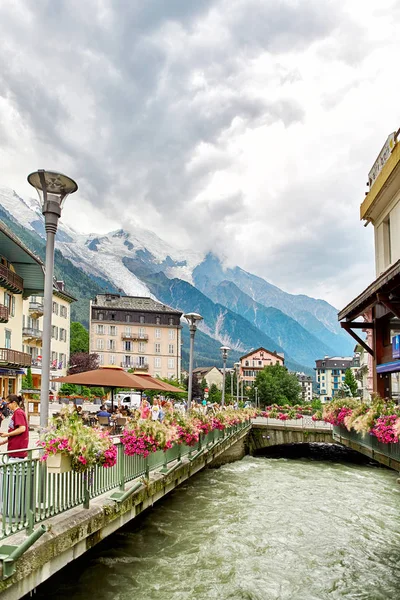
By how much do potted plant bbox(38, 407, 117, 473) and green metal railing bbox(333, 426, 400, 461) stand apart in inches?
241

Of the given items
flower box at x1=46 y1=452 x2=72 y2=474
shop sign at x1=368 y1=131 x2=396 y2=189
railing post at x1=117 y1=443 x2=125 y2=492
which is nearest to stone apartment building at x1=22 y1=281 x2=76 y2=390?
shop sign at x1=368 y1=131 x2=396 y2=189

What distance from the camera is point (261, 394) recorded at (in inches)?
4001

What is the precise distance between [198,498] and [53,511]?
11899 millimetres

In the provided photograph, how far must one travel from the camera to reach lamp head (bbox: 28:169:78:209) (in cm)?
861

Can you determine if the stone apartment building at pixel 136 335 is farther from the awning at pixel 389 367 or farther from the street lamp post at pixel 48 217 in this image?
the street lamp post at pixel 48 217

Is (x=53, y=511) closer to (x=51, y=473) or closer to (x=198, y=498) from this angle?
(x=51, y=473)

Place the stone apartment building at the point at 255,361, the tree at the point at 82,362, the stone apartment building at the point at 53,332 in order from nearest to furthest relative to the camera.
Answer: the stone apartment building at the point at 53,332 < the tree at the point at 82,362 < the stone apartment building at the point at 255,361

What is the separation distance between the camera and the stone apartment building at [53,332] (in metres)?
53.9

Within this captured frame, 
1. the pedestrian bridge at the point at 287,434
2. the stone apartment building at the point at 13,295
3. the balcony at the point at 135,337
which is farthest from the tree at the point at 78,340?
the pedestrian bridge at the point at 287,434

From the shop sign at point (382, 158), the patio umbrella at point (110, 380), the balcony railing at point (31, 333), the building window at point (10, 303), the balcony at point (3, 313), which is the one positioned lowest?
the patio umbrella at point (110, 380)

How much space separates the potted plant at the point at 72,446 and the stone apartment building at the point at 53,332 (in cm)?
4389

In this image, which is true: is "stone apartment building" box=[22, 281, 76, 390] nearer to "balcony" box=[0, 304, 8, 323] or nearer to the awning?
"balcony" box=[0, 304, 8, 323]

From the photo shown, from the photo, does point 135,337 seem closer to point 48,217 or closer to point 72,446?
point 48,217

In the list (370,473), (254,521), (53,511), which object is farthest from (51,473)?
(370,473)
